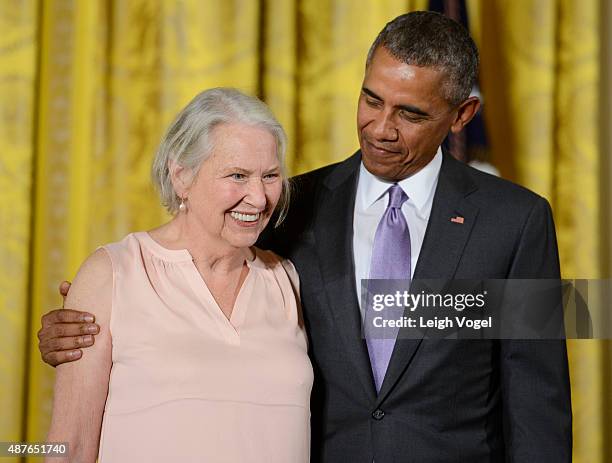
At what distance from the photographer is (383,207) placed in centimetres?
175

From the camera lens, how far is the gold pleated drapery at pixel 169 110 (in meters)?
2.51

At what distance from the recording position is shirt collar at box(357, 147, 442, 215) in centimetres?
174

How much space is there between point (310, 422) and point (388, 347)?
0.66 ft

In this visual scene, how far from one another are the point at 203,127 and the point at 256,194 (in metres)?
0.15

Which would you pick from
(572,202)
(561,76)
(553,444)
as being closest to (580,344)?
(572,202)

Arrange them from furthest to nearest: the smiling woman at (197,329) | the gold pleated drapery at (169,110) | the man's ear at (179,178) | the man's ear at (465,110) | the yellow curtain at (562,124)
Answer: the yellow curtain at (562,124), the gold pleated drapery at (169,110), the man's ear at (465,110), the man's ear at (179,178), the smiling woman at (197,329)

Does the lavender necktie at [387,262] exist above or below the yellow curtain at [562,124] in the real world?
below

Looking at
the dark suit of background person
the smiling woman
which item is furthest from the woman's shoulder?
the dark suit of background person

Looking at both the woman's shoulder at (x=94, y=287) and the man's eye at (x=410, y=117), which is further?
the man's eye at (x=410, y=117)

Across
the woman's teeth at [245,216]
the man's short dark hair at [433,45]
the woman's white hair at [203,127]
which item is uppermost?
the man's short dark hair at [433,45]

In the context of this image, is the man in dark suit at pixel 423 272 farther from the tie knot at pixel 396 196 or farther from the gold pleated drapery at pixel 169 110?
the gold pleated drapery at pixel 169 110

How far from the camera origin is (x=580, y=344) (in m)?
→ 2.66

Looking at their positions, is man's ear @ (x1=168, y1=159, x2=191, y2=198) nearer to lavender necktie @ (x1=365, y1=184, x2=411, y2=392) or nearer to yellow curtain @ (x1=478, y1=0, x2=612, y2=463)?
lavender necktie @ (x1=365, y1=184, x2=411, y2=392)

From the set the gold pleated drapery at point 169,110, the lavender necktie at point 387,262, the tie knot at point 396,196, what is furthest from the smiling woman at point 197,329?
the gold pleated drapery at point 169,110
